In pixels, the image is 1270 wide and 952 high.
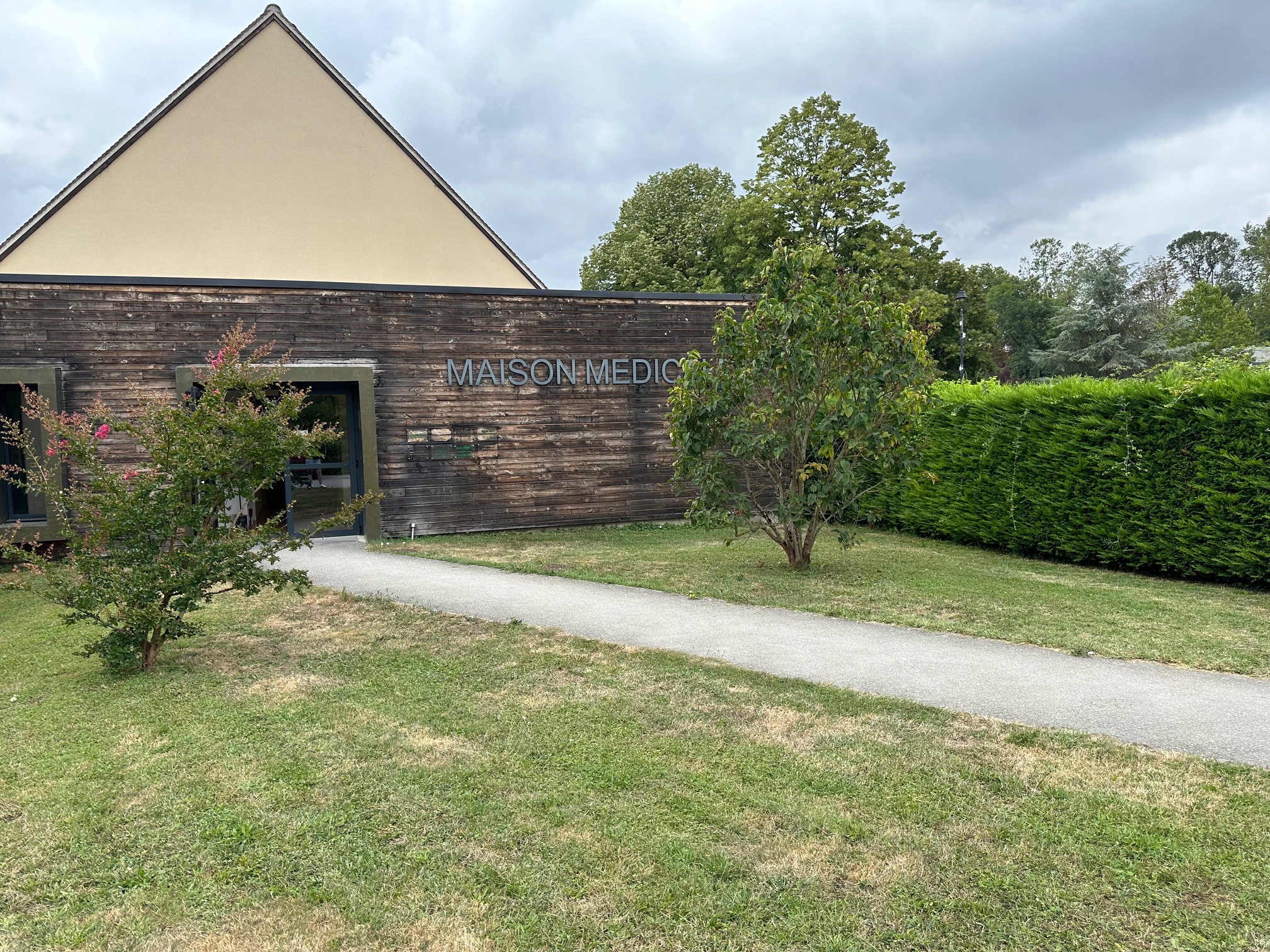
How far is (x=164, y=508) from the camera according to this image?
6.42 meters

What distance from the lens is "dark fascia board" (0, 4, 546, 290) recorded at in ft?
61.6

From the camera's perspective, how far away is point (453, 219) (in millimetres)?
21891

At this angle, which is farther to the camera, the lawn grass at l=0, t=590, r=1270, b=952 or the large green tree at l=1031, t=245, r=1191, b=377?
the large green tree at l=1031, t=245, r=1191, b=377

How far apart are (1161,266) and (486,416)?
5768cm

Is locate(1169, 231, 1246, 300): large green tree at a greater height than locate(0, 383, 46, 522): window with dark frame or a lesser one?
greater

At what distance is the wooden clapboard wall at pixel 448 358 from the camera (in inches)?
497

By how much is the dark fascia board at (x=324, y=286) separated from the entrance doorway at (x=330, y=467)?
5.45 feet

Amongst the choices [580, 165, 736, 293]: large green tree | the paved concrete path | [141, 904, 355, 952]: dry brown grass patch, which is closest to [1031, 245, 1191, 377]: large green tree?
[580, 165, 736, 293]: large green tree

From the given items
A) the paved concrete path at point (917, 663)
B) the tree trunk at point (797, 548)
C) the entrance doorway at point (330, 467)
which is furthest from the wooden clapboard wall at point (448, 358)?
the tree trunk at point (797, 548)

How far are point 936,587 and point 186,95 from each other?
62.8 ft

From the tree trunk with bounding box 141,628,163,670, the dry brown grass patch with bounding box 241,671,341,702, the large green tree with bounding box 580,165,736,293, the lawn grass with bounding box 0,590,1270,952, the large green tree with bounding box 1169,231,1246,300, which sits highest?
the large green tree with bounding box 1169,231,1246,300

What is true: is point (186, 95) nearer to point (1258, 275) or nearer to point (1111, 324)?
point (1111, 324)

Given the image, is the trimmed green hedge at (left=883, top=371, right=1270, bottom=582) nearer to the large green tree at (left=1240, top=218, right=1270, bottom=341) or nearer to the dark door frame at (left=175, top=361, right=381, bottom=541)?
the dark door frame at (left=175, top=361, right=381, bottom=541)

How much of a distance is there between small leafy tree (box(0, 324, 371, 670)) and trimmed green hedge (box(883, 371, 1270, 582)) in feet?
26.7
